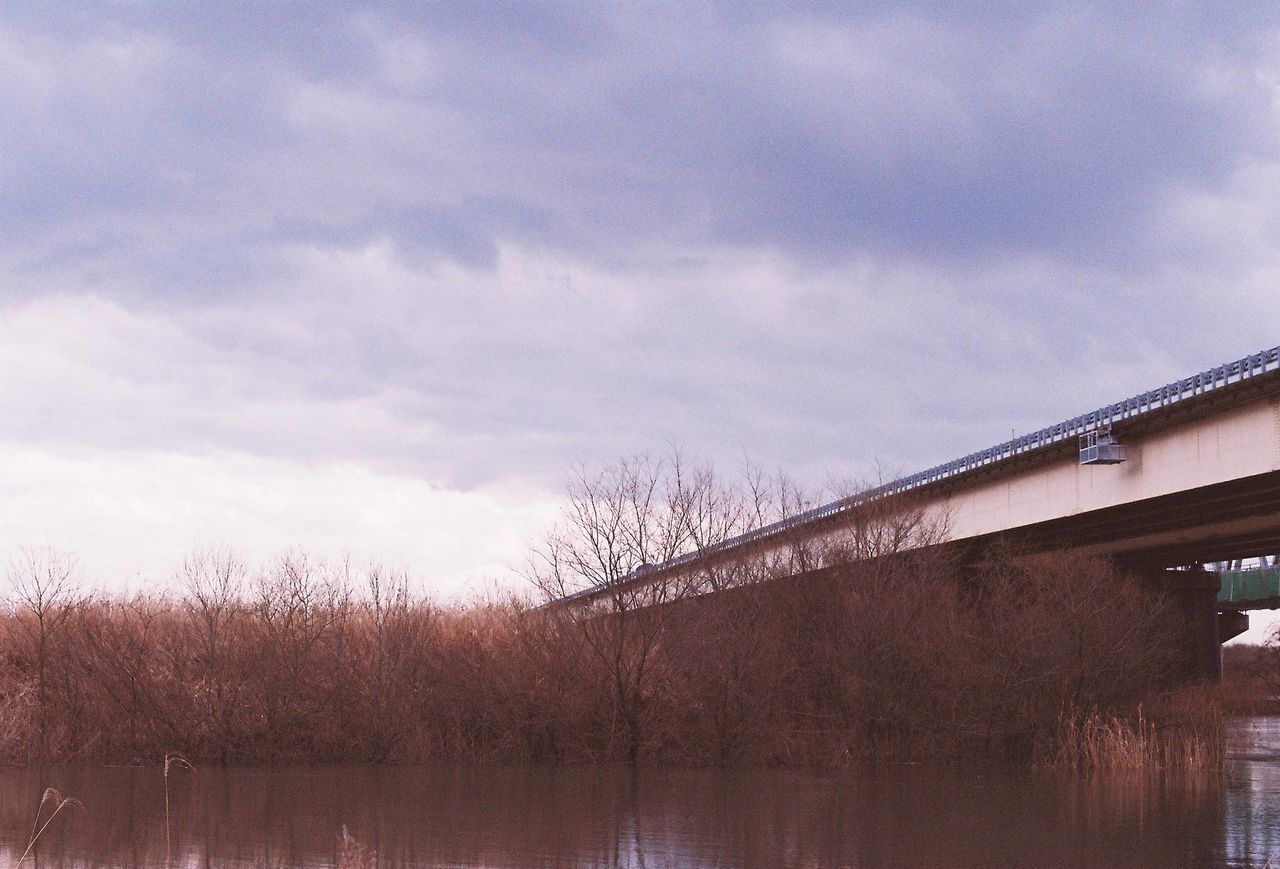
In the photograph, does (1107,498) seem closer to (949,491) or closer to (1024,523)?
(1024,523)

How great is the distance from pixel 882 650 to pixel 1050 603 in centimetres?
503

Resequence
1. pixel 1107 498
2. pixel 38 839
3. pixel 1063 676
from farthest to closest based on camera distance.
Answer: pixel 1107 498
pixel 1063 676
pixel 38 839

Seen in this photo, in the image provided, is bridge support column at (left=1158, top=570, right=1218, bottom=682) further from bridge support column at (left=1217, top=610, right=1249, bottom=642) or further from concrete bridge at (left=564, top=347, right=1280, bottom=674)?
bridge support column at (left=1217, top=610, right=1249, bottom=642)

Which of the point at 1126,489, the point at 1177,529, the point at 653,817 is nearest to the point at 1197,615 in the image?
the point at 1177,529

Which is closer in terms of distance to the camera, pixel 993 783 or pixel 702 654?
pixel 993 783

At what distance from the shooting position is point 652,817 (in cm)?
2145

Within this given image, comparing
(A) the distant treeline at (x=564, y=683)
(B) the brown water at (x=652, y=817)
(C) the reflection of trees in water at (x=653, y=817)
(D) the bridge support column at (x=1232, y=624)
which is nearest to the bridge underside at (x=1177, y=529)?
(A) the distant treeline at (x=564, y=683)

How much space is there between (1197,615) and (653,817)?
47.5 m

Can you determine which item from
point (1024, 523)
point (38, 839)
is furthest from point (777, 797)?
point (1024, 523)

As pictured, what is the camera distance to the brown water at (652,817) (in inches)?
674

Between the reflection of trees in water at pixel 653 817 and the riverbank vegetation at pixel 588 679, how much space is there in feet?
9.34

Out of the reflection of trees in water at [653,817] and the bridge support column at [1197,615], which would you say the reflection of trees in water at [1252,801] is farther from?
the bridge support column at [1197,615]

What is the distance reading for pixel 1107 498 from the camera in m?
39.8

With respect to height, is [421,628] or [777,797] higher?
[421,628]
